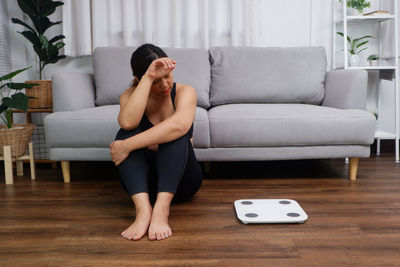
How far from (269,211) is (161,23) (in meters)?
1.87

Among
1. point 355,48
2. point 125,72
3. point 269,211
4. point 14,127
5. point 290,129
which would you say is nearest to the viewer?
point 269,211

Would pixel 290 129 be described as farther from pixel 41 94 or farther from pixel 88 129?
pixel 41 94

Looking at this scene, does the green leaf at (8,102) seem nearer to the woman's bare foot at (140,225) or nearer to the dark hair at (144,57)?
the dark hair at (144,57)

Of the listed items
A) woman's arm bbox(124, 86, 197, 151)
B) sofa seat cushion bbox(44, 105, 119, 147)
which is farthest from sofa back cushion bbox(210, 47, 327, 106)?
woman's arm bbox(124, 86, 197, 151)

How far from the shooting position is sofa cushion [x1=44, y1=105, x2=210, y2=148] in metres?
2.02

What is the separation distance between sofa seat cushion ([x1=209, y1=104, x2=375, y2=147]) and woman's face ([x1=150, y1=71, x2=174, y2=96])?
0.54m

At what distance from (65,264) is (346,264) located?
0.86 meters

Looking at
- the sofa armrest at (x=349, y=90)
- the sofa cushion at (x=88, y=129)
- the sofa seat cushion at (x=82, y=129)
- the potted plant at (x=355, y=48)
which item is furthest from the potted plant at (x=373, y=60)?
the sofa seat cushion at (x=82, y=129)

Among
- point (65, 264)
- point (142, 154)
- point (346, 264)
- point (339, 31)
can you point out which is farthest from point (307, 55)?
point (65, 264)

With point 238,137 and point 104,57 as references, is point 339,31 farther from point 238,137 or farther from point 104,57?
point 104,57

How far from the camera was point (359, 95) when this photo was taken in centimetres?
222

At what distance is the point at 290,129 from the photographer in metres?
2.01

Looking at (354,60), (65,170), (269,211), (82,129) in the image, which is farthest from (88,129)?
(354,60)

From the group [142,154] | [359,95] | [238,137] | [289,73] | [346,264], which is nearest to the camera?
[346,264]
